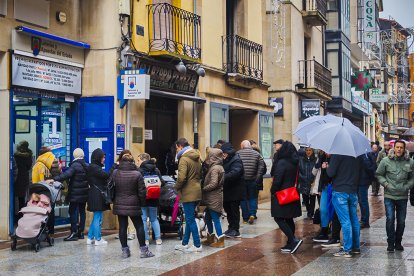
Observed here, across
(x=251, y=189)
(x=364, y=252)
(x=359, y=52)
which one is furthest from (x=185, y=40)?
(x=359, y=52)

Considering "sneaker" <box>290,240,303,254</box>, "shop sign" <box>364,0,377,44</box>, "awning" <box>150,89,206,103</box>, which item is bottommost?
"sneaker" <box>290,240,303,254</box>

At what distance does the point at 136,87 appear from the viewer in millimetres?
12688

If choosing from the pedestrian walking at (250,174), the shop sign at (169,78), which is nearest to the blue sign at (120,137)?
the shop sign at (169,78)

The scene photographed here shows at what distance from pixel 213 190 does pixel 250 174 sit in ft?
11.7

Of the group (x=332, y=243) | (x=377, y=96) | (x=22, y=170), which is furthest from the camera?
(x=377, y=96)

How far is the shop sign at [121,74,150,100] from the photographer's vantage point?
12.7 m

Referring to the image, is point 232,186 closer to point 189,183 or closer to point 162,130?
point 189,183

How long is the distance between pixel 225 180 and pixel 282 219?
179 cm

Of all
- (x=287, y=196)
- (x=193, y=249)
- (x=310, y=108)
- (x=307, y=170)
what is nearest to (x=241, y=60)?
(x=307, y=170)

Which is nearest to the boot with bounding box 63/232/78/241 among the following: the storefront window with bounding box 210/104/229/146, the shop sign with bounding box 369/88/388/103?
the storefront window with bounding box 210/104/229/146

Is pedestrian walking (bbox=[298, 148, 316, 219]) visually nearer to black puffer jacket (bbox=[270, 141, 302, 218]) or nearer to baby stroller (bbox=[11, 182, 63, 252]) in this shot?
black puffer jacket (bbox=[270, 141, 302, 218])

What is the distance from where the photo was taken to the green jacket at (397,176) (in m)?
9.66

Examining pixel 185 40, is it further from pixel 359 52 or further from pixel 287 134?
pixel 359 52

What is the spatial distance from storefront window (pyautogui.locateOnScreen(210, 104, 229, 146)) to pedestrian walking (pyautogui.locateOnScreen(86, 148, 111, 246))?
6.48 meters
